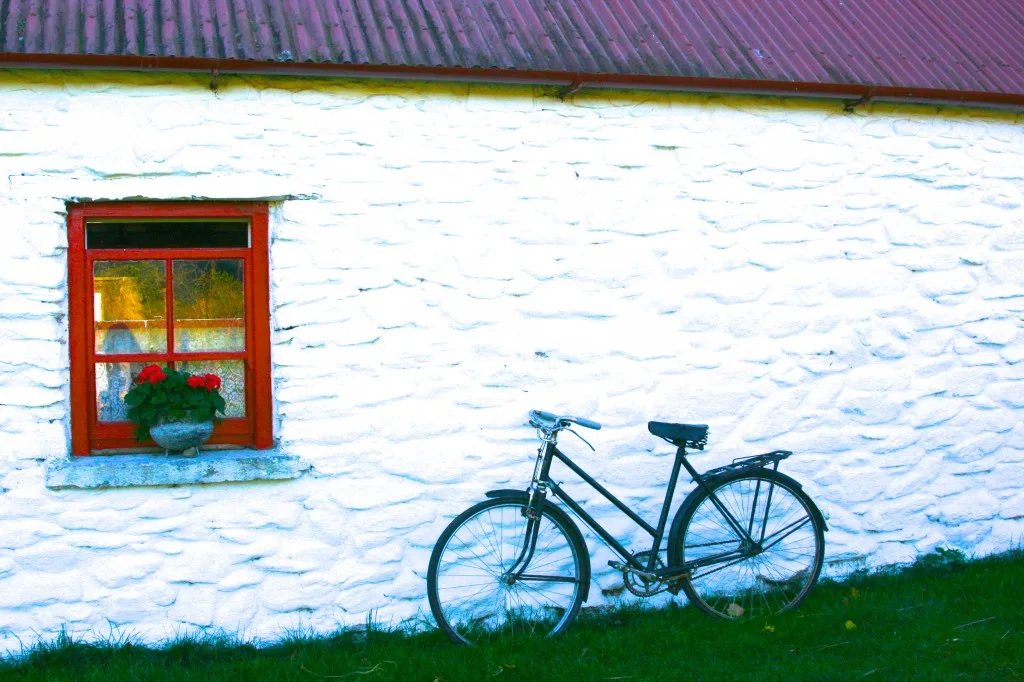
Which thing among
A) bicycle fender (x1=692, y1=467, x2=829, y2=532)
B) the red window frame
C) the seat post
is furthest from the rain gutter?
bicycle fender (x1=692, y1=467, x2=829, y2=532)

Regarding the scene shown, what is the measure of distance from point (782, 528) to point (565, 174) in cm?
211

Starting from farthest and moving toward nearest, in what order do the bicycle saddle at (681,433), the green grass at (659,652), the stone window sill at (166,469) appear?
the bicycle saddle at (681,433)
the stone window sill at (166,469)
the green grass at (659,652)

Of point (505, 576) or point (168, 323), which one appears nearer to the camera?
point (505, 576)

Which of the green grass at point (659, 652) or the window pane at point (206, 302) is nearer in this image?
the green grass at point (659, 652)

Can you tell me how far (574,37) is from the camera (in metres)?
5.46

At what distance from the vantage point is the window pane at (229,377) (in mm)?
5230

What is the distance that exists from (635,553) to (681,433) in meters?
0.68

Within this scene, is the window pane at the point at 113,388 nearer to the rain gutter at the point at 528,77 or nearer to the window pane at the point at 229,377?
the window pane at the point at 229,377

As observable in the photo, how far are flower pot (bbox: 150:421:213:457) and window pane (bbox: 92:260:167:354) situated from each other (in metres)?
0.46

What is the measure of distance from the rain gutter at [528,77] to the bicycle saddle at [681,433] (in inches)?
66.5

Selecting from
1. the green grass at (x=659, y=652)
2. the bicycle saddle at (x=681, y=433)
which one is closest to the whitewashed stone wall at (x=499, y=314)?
the green grass at (x=659, y=652)

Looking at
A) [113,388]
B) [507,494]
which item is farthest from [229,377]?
[507,494]

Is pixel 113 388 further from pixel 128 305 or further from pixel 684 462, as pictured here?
pixel 684 462

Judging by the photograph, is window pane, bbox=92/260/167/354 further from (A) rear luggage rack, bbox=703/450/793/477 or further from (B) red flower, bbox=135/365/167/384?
(A) rear luggage rack, bbox=703/450/793/477
